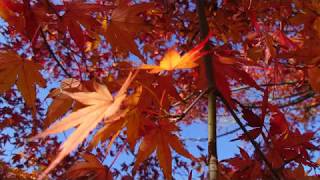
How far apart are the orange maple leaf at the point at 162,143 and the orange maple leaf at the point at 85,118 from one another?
0.74ft

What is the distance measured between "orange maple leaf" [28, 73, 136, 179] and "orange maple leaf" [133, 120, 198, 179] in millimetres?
226

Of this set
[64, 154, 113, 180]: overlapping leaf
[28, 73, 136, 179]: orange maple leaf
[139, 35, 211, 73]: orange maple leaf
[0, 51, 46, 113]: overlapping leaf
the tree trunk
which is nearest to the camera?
[28, 73, 136, 179]: orange maple leaf

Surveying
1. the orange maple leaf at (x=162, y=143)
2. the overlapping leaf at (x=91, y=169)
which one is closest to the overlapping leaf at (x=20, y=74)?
the overlapping leaf at (x=91, y=169)

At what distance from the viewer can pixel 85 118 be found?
29.0 inches

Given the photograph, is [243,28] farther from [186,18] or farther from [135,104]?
[135,104]

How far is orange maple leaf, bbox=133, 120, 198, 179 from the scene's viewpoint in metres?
1.04

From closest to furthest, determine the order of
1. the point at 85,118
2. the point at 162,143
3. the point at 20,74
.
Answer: the point at 85,118 < the point at 162,143 < the point at 20,74

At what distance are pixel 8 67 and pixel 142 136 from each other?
56 cm

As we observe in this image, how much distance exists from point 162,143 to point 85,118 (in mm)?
356

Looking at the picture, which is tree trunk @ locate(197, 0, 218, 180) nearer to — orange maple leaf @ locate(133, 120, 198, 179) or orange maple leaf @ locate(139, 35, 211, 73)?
orange maple leaf @ locate(133, 120, 198, 179)

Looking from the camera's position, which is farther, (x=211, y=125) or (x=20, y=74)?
(x=20, y=74)

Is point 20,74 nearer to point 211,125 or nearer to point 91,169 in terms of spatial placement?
point 91,169

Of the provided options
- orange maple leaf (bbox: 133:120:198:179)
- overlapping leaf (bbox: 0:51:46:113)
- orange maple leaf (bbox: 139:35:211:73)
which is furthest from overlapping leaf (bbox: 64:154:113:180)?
orange maple leaf (bbox: 139:35:211:73)

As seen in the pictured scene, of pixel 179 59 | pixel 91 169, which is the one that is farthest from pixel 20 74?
pixel 179 59
